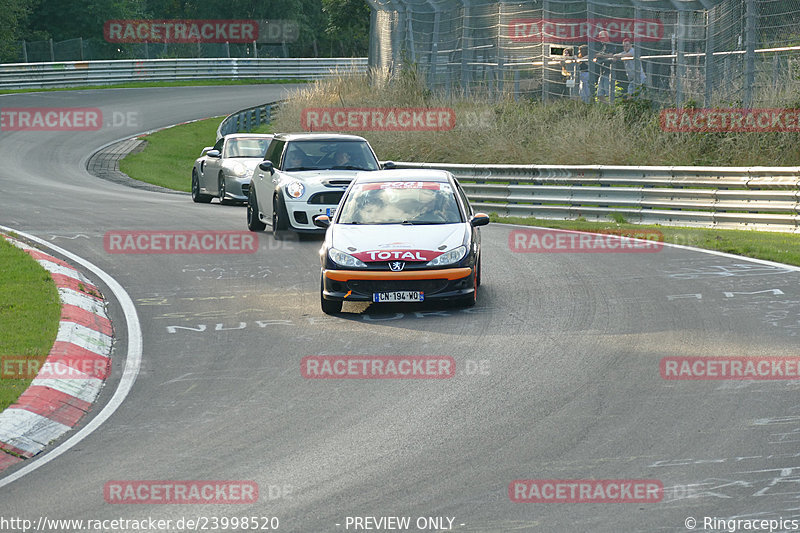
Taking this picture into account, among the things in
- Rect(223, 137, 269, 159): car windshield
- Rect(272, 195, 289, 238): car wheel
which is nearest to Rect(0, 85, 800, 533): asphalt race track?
Rect(272, 195, 289, 238): car wheel

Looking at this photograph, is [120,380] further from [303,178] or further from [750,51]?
[750,51]

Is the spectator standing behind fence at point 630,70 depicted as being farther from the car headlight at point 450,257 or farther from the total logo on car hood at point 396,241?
the car headlight at point 450,257

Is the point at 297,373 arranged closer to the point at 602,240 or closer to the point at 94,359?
the point at 94,359

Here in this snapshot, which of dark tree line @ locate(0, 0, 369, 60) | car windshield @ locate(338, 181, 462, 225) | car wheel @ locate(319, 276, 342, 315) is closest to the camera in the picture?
car wheel @ locate(319, 276, 342, 315)

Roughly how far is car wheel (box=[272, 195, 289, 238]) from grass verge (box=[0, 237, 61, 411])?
425cm

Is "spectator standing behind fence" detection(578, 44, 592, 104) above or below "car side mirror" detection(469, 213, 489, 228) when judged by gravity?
above

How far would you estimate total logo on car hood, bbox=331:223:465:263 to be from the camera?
1206 cm

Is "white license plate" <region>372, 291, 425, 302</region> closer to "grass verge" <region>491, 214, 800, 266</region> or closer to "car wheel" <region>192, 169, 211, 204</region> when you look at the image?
"grass verge" <region>491, 214, 800, 266</region>

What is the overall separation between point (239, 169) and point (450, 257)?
12.5 m

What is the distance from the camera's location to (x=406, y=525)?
19.2ft

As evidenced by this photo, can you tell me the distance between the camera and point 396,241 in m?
12.3

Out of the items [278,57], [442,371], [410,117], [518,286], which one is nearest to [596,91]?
[410,117]

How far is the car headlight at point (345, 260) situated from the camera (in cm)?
1205

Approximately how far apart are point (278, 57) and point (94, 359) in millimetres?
54716
